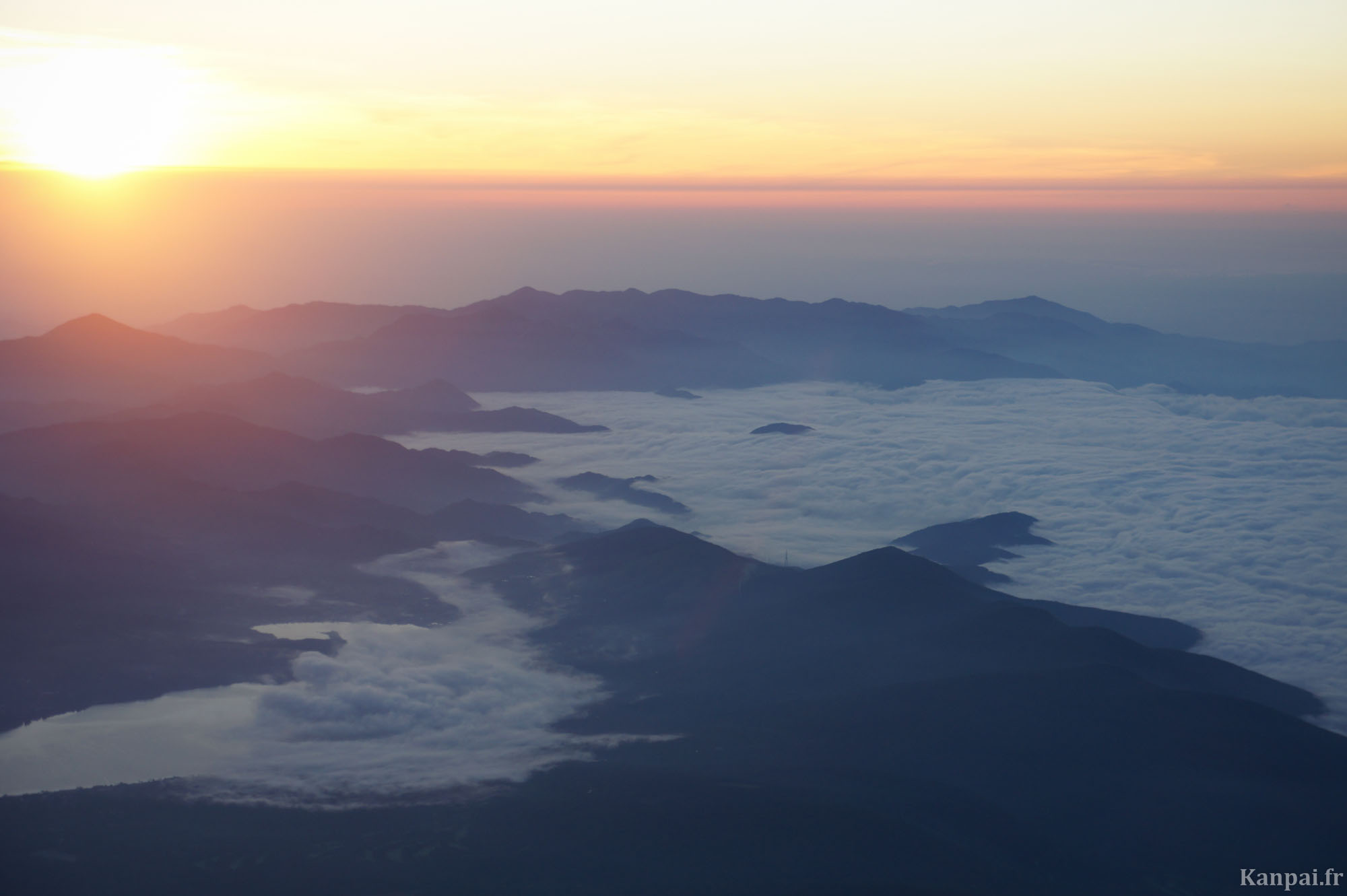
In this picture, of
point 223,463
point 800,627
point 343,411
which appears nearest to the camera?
point 800,627

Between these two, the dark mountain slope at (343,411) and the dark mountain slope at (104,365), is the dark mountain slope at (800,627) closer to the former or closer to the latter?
the dark mountain slope at (343,411)

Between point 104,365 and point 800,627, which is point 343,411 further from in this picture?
point 800,627

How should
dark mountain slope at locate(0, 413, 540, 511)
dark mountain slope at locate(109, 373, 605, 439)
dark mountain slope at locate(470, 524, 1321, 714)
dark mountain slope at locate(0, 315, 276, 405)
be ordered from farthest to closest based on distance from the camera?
1. dark mountain slope at locate(0, 315, 276, 405)
2. dark mountain slope at locate(109, 373, 605, 439)
3. dark mountain slope at locate(0, 413, 540, 511)
4. dark mountain slope at locate(470, 524, 1321, 714)

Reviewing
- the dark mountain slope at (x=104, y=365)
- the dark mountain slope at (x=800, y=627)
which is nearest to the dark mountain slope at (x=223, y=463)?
the dark mountain slope at (x=800, y=627)

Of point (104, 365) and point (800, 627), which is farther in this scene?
point (104, 365)

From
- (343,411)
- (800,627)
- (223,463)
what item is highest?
(343,411)

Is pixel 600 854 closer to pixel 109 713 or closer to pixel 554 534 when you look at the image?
pixel 109 713

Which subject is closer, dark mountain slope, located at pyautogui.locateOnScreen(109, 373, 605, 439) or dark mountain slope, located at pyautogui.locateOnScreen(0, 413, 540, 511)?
dark mountain slope, located at pyautogui.locateOnScreen(0, 413, 540, 511)

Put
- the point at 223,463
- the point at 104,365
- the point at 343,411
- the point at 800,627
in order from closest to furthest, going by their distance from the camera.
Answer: the point at 800,627, the point at 223,463, the point at 343,411, the point at 104,365

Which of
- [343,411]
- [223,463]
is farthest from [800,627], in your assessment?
[343,411]

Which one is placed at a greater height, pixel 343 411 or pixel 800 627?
pixel 343 411

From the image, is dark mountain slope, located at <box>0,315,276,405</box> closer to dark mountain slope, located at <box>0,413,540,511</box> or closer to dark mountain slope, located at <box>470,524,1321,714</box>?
dark mountain slope, located at <box>0,413,540,511</box>

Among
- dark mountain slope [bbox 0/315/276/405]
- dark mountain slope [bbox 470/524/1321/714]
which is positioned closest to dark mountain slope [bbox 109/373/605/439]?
dark mountain slope [bbox 0/315/276/405]
